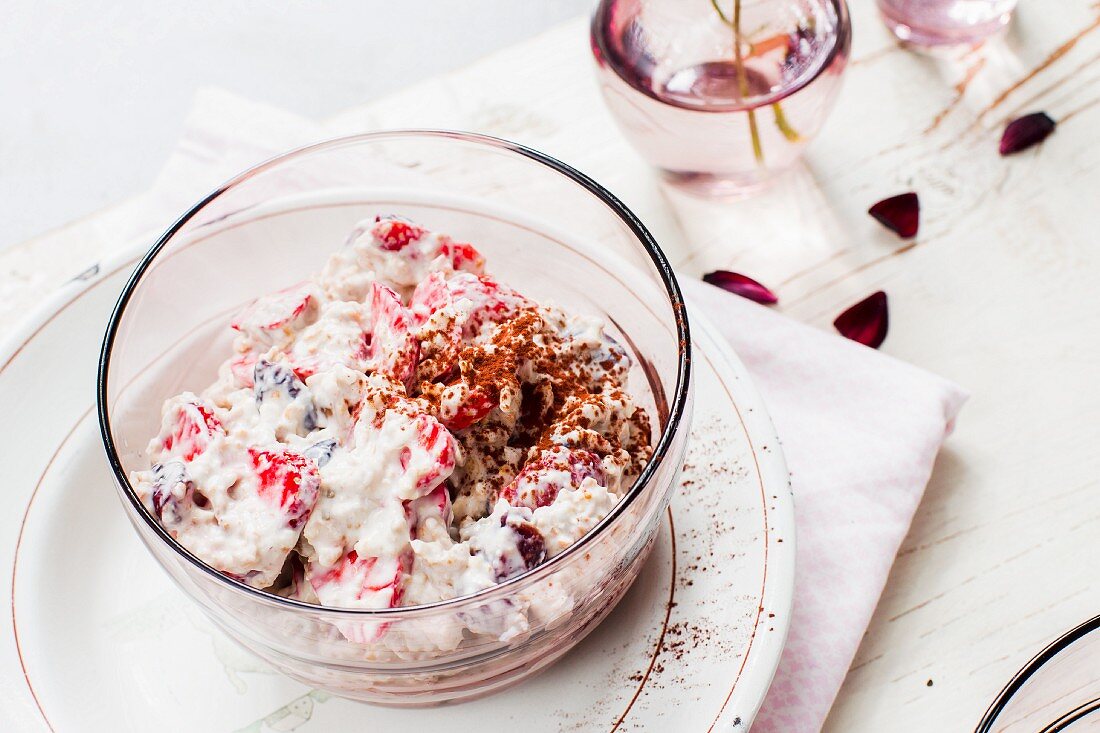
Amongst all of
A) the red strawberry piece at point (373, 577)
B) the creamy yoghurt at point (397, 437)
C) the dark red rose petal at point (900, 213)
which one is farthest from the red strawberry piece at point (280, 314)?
the dark red rose petal at point (900, 213)

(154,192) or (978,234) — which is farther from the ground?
→ (978,234)

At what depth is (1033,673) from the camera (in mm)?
1178

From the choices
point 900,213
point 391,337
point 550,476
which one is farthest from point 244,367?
point 900,213

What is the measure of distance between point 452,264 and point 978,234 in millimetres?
923

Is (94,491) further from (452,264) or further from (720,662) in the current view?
(720,662)

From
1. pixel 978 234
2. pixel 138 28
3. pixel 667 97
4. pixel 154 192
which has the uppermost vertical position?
pixel 667 97

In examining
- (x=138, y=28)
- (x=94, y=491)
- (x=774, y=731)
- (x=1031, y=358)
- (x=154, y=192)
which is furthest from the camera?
(x=138, y=28)

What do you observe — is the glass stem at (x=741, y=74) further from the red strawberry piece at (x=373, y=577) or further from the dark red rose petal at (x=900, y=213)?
the red strawberry piece at (x=373, y=577)

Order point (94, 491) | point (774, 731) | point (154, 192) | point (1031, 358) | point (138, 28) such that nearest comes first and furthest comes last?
1. point (774, 731)
2. point (94, 491)
3. point (1031, 358)
4. point (154, 192)
5. point (138, 28)

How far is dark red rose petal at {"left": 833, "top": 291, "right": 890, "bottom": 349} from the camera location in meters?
1.74

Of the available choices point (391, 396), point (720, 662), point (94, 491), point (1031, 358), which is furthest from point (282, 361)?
point (1031, 358)

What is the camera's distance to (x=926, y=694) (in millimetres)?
1412

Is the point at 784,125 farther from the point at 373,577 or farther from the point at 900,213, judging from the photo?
the point at 373,577

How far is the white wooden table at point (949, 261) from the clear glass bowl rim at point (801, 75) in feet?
0.76
